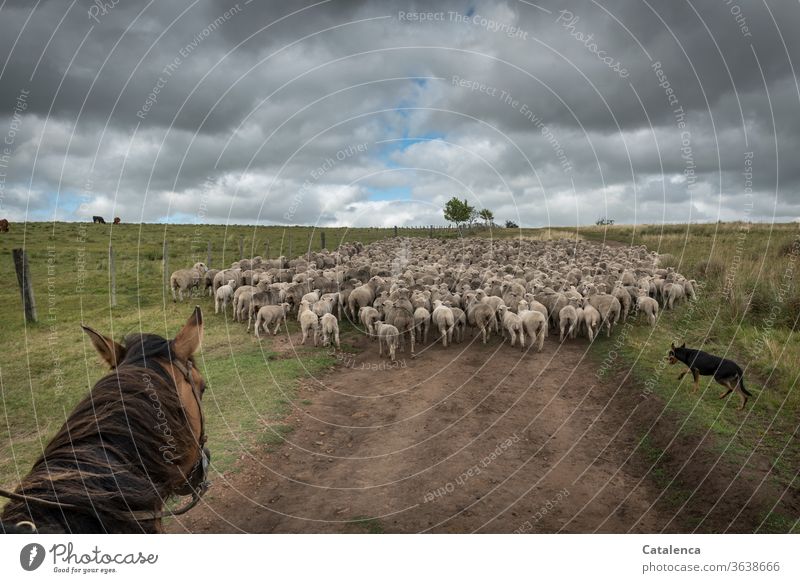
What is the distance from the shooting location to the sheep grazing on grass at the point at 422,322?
49.2ft

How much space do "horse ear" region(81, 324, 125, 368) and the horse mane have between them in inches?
3.6

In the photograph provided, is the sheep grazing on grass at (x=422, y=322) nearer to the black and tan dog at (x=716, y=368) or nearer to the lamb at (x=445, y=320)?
the lamb at (x=445, y=320)

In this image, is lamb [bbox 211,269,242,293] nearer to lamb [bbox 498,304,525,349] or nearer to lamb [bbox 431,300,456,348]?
lamb [bbox 431,300,456,348]

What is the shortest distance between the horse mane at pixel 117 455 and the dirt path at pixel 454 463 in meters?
3.62

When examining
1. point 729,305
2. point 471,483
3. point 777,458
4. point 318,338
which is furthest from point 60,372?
point 729,305

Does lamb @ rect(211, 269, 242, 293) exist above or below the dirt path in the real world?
above

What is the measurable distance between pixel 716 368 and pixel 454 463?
17.6 ft

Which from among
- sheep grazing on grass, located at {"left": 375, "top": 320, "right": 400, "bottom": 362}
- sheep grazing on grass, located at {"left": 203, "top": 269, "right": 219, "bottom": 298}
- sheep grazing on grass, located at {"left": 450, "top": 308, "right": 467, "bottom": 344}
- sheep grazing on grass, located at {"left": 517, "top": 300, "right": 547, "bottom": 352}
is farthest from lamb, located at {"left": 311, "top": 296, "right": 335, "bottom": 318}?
sheep grazing on grass, located at {"left": 203, "top": 269, "right": 219, "bottom": 298}

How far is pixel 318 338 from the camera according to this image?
15.6m

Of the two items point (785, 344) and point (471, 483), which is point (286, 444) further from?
point (785, 344)

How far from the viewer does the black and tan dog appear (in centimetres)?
866

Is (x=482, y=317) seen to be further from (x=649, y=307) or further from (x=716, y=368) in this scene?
(x=716, y=368)

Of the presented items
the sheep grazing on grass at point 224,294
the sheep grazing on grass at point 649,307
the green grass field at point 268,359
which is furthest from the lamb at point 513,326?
the sheep grazing on grass at point 224,294

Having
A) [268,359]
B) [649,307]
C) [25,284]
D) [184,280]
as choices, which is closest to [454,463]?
[268,359]
